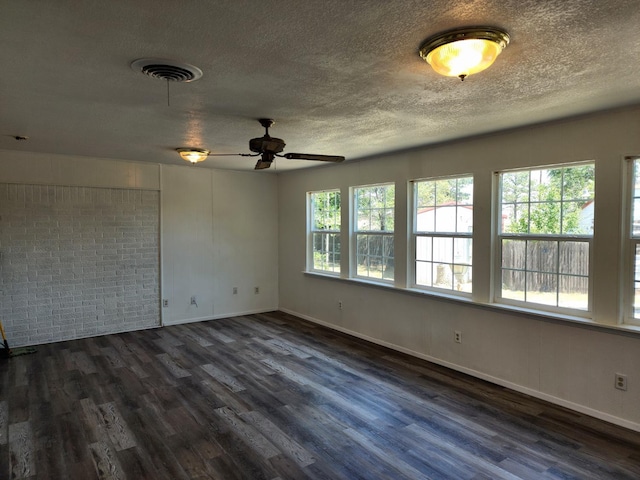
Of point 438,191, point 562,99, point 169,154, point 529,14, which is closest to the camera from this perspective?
point 529,14

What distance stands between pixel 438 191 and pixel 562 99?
188cm

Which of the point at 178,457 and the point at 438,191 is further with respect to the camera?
the point at 438,191

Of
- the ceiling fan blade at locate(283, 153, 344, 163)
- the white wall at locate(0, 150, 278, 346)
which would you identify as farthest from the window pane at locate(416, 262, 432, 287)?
the white wall at locate(0, 150, 278, 346)

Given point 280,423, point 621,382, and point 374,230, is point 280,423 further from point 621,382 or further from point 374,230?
point 374,230

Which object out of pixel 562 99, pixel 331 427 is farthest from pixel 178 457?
pixel 562 99

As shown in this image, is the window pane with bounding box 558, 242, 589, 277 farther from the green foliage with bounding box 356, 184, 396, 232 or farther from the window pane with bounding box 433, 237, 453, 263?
the green foliage with bounding box 356, 184, 396, 232

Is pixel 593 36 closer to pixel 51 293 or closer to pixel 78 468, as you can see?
pixel 78 468

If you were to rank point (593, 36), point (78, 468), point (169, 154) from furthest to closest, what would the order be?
1. point (169, 154)
2. point (78, 468)
3. point (593, 36)

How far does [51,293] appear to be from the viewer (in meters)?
5.30

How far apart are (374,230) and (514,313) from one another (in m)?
2.17

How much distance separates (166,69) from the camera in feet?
7.36

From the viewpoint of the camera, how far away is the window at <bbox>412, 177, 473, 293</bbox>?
4355mm

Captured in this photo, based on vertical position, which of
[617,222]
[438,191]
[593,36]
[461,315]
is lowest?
[461,315]

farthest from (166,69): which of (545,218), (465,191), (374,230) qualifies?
(374,230)
